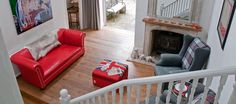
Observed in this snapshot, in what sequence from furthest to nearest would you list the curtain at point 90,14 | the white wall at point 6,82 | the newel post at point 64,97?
the curtain at point 90,14
the newel post at point 64,97
the white wall at point 6,82

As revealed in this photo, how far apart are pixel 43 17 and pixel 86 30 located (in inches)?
86.9

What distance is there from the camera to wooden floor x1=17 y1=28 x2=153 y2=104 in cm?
444

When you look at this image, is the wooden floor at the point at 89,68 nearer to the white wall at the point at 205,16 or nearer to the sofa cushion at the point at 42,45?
the sofa cushion at the point at 42,45

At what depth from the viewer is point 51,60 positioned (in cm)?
482

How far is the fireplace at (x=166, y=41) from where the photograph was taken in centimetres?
544

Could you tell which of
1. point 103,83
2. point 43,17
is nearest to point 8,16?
point 43,17

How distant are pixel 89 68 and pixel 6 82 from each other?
458cm

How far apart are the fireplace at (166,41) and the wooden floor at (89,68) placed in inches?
29.2

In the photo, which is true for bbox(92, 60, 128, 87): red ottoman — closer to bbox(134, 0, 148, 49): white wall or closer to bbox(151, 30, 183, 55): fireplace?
bbox(134, 0, 148, 49): white wall

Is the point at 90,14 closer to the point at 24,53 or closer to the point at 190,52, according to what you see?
the point at 24,53

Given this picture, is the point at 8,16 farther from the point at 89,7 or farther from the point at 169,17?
the point at 169,17

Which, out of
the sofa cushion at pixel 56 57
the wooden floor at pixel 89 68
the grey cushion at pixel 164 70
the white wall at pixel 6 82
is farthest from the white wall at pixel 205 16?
the white wall at pixel 6 82

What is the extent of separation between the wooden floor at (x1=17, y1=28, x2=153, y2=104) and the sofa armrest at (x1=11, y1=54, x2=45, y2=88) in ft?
0.80

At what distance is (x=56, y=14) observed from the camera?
564 centimetres
